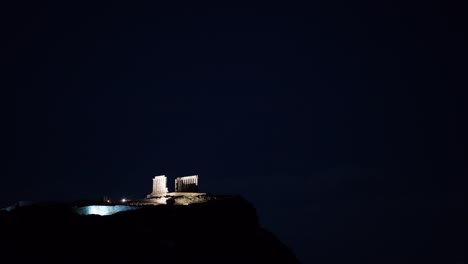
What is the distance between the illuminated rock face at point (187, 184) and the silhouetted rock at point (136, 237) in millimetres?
13884

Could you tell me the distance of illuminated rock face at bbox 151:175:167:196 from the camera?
234ft

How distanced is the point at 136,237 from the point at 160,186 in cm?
2384

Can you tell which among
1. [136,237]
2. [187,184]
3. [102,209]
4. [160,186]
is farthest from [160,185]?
[136,237]

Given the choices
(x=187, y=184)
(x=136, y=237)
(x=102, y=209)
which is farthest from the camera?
(x=187, y=184)

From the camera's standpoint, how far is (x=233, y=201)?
60.1m

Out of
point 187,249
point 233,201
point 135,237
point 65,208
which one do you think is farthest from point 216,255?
point 65,208

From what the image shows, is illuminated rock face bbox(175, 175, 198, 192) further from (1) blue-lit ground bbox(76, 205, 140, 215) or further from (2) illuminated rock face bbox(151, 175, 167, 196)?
(1) blue-lit ground bbox(76, 205, 140, 215)

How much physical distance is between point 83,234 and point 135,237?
14.8 ft

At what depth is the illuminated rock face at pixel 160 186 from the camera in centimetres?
7119

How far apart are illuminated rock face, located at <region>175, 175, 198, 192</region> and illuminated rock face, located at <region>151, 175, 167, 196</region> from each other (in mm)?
1673

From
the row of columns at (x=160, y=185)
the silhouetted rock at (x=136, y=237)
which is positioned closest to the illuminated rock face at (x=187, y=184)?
the row of columns at (x=160, y=185)

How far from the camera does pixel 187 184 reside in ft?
234

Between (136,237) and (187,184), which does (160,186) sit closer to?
(187,184)

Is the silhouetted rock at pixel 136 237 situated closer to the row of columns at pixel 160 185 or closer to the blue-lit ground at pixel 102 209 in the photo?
the blue-lit ground at pixel 102 209
